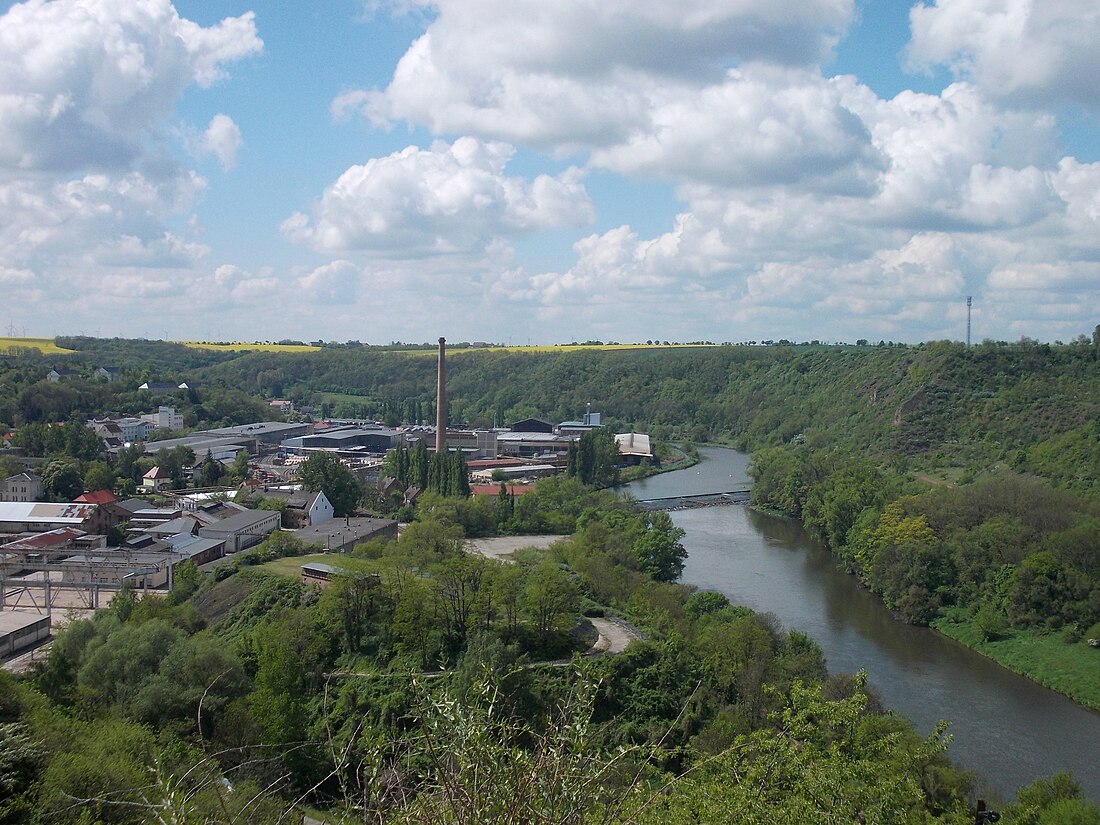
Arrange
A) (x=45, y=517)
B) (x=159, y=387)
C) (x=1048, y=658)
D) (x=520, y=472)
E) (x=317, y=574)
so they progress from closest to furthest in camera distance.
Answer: (x=1048, y=658) → (x=317, y=574) → (x=45, y=517) → (x=520, y=472) → (x=159, y=387)

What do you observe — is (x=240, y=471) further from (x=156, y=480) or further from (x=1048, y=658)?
(x=1048, y=658)

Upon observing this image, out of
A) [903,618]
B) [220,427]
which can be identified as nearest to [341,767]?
[903,618]

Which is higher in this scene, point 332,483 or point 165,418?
point 165,418

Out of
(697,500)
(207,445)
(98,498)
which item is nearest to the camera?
(98,498)

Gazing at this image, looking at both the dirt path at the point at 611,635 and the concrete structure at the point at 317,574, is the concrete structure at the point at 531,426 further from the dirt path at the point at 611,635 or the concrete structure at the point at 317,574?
the dirt path at the point at 611,635

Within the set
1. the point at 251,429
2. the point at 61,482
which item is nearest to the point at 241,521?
the point at 61,482

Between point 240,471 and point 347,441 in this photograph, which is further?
point 347,441

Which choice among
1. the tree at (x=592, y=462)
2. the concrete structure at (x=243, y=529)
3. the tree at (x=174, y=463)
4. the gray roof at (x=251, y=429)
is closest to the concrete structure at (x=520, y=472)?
the tree at (x=592, y=462)
